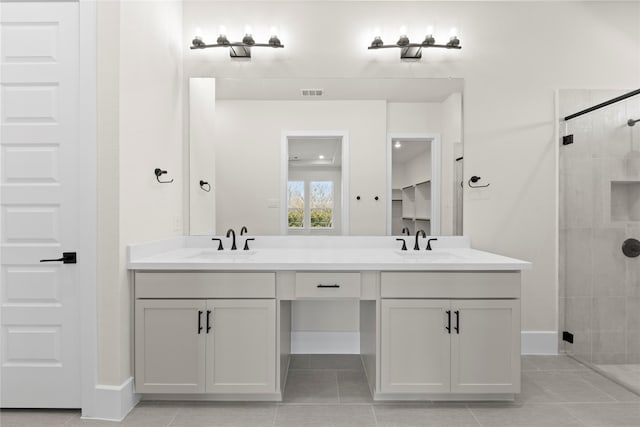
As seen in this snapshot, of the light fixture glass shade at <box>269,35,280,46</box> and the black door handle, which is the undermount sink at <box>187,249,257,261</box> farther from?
the light fixture glass shade at <box>269,35,280,46</box>

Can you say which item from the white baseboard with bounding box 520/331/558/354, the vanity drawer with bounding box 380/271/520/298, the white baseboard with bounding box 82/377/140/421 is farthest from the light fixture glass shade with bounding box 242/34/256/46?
the white baseboard with bounding box 520/331/558/354

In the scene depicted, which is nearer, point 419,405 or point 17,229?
point 17,229

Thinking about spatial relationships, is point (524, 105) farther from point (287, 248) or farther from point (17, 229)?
point (17, 229)

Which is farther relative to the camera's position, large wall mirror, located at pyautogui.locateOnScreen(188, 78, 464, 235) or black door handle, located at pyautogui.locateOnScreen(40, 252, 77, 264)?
large wall mirror, located at pyautogui.locateOnScreen(188, 78, 464, 235)

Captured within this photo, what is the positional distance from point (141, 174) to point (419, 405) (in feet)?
6.68

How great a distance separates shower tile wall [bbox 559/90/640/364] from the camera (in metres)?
2.48

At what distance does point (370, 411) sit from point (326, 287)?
71cm

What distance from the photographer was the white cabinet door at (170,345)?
194 centimetres

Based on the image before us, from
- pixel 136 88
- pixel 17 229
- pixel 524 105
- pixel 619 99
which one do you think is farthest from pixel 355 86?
pixel 17 229

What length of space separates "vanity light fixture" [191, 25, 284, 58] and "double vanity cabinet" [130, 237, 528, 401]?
62.9 inches

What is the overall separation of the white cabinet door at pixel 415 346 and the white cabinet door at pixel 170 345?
39.3 inches

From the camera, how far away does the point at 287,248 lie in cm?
263

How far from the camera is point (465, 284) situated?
6.42 feet

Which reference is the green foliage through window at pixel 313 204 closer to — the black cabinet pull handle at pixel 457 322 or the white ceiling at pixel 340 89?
the white ceiling at pixel 340 89
